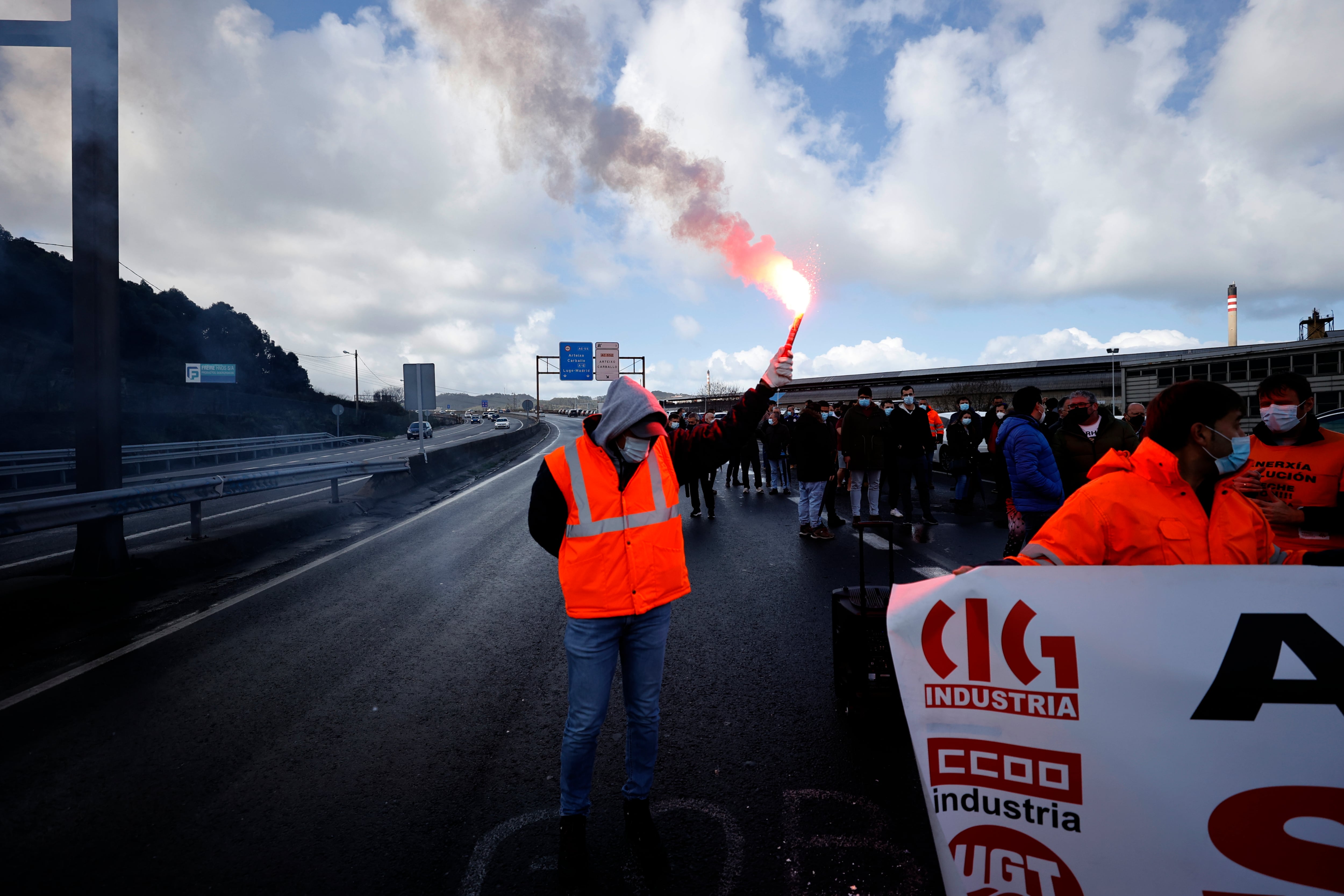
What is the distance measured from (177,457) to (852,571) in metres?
26.6

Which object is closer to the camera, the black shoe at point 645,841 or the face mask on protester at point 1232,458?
the face mask on protester at point 1232,458

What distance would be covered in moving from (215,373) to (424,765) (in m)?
55.5

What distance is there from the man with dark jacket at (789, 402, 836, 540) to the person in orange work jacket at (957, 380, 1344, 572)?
23.6 feet

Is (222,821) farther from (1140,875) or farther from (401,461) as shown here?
(401,461)

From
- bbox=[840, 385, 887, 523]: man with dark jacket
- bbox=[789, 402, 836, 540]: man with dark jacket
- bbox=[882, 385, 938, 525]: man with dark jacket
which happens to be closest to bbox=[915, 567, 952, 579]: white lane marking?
bbox=[789, 402, 836, 540]: man with dark jacket

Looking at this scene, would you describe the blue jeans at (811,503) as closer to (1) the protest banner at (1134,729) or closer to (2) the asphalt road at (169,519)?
(1) the protest banner at (1134,729)

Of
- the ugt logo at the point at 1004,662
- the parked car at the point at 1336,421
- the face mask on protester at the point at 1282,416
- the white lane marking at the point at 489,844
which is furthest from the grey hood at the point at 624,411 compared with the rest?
the parked car at the point at 1336,421

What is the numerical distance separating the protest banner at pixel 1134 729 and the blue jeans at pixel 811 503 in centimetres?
733

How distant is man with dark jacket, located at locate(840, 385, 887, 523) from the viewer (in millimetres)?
10047

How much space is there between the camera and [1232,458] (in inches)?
91.1

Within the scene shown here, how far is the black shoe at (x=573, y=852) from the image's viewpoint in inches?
102

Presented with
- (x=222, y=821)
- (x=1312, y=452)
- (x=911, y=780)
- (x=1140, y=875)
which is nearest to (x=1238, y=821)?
(x=1140, y=875)

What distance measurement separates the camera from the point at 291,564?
8.39m

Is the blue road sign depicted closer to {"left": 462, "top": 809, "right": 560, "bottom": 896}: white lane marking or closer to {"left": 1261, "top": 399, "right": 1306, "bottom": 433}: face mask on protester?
{"left": 1261, "top": 399, "right": 1306, "bottom": 433}: face mask on protester
